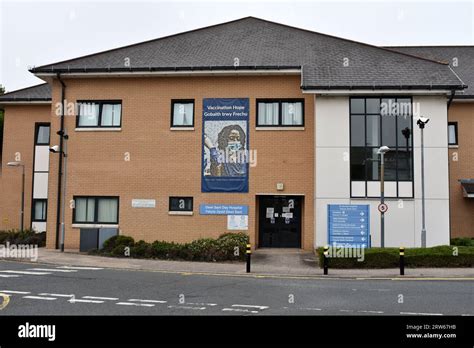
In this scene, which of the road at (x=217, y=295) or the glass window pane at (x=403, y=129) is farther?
the glass window pane at (x=403, y=129)

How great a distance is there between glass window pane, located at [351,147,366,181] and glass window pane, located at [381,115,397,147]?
1.02 meters

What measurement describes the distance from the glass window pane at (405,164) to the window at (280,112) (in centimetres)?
435

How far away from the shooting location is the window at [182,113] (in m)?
23.2

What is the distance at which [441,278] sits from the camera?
591 inches

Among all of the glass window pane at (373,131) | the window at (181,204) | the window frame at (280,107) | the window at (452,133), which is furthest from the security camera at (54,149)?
the window at (452,133)

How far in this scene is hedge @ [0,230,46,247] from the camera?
2455 cm

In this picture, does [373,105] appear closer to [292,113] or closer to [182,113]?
[292,113]

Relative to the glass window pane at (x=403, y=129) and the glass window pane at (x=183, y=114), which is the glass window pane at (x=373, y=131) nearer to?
the glass window pane at (x=403, y=129)

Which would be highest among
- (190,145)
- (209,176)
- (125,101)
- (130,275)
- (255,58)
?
(255,58)

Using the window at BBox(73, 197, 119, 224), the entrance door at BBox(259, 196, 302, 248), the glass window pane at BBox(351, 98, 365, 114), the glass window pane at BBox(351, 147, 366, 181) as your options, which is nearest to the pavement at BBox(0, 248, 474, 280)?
the entrance door at BBox(259, 196, 302, 248)

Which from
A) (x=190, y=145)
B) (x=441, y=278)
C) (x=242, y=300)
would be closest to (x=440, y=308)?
(x=242, y=300)

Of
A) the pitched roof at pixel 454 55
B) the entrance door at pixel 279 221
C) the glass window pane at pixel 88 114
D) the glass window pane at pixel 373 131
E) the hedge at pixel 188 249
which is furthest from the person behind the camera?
the pitched roof at pixel 454 55

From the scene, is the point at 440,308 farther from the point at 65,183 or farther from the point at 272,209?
the point at 65,183
